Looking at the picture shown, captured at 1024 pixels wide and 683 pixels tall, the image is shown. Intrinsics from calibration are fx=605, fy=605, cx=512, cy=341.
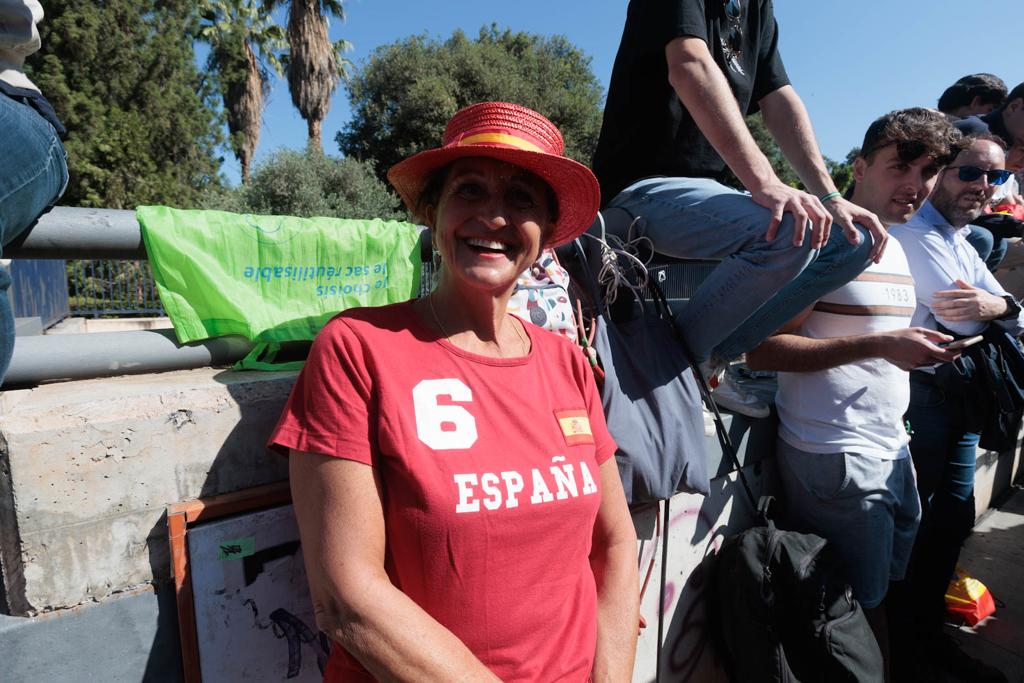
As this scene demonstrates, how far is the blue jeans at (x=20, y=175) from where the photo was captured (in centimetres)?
117

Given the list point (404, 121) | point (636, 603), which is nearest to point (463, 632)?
point (636, 603)

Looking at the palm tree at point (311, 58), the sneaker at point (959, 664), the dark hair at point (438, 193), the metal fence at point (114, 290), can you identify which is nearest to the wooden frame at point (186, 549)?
the dark hair at point (438, 193)

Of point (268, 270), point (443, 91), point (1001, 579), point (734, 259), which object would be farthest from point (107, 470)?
point (443, 91)

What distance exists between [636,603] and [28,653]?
53.9 inches

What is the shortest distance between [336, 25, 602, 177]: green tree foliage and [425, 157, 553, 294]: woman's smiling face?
59.4 ft

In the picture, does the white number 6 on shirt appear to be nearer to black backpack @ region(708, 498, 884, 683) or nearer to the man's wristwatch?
black backpack @ region(708, 498, 884, 683)

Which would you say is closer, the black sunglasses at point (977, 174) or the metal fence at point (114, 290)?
the black sunglasses at point (977, 174)

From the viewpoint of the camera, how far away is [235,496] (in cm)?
142

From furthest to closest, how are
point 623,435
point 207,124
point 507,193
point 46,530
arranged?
1. point 207,124
2. point 623,435
3. point 507,193
4. point 46,530

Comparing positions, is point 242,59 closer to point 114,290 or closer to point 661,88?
point 114,290

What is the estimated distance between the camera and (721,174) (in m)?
2.55

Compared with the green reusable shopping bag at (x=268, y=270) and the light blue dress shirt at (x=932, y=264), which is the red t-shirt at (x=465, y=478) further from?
the light blue dress shirt at (x=932, y=264)

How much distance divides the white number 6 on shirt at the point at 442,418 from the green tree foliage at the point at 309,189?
14.5 m

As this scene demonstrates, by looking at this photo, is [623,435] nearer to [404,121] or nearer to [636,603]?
[636,603]
